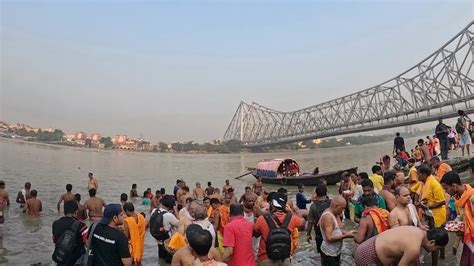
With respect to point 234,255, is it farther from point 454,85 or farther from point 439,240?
point 454,85

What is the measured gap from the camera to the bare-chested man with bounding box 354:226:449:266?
13.0 feet

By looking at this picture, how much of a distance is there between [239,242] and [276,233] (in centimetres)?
42

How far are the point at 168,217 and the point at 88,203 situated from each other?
3.02 meters

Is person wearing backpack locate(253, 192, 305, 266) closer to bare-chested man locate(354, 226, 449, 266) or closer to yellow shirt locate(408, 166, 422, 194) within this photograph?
bare-chested man locate(354, 226, 449, 266)

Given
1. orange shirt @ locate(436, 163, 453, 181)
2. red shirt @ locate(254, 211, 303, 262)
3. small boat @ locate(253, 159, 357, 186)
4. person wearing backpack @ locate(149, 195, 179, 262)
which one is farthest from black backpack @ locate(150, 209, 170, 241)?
small boat @ locate(253, 159, 357, 186)

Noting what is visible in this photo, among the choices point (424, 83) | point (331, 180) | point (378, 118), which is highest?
point (424, 83)

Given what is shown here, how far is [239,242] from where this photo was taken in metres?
4.54

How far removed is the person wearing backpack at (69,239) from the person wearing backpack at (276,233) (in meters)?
2.11

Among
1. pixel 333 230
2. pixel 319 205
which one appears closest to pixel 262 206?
pixel 319 205

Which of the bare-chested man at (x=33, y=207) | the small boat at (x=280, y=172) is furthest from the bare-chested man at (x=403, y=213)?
the small boat at (x=280, y=172)

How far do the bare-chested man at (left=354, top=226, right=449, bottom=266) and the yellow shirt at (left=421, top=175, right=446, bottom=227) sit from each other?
247cm

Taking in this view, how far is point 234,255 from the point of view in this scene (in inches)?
178

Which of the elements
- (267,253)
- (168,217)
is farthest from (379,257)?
(168,217)

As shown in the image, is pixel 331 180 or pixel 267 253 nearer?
pixel 267 253
